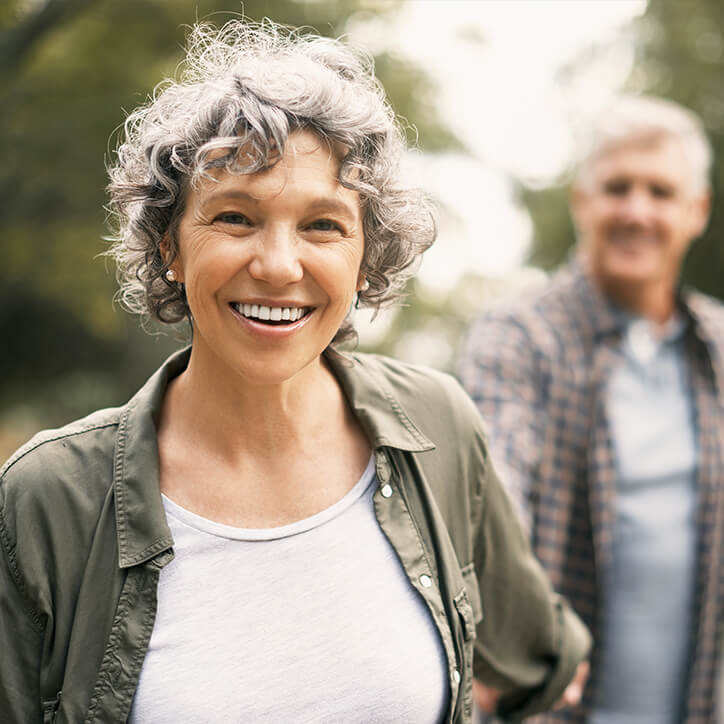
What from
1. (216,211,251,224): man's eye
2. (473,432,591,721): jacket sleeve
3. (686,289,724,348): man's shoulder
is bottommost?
(473,432,591,721): jacket sleeve

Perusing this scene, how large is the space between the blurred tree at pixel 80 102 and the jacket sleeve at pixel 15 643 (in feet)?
13.1

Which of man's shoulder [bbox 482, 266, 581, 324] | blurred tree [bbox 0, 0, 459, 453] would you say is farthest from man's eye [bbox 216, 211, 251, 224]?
blurred tree [bbox 0, 0, 459, 453]

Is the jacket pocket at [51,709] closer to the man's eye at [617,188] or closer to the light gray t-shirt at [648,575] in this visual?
the light gray t-shirt at [648,575]

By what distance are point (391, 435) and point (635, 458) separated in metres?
1.33

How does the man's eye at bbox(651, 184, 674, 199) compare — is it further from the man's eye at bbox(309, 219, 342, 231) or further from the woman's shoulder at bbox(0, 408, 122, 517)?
the woman's shoulder at bbox(0, 408, 122, 517)

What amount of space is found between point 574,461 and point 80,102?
15.6ft

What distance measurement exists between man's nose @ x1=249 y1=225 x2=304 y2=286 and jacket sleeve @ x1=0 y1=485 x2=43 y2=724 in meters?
0.62

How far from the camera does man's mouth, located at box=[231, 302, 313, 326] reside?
180cm

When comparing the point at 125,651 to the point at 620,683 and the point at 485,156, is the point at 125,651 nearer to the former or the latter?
the point at 620,683

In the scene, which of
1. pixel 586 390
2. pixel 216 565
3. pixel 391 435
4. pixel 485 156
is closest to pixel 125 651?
pixel 216 565

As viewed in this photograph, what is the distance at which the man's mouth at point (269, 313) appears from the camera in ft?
5.92

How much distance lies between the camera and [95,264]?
7.65 metres

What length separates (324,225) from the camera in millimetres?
1835

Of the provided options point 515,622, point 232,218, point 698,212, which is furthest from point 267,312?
point 698,212
